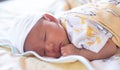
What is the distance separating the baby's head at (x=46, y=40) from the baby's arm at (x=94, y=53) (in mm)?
35

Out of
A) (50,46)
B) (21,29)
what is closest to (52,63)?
(50,46)

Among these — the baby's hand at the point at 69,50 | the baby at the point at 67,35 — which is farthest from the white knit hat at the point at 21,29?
the baby's hand at the point at 69,50

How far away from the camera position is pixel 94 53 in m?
0.82

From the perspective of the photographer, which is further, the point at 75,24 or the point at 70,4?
the point at 70,4

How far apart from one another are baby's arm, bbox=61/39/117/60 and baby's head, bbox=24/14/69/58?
0.11 feet

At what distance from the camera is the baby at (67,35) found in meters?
0.83

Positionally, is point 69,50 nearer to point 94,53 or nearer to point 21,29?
point 94,53

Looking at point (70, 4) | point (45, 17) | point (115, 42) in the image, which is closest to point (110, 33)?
point (115, 42)

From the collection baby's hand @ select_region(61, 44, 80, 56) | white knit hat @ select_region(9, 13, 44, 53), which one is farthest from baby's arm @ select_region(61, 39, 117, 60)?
white knit hat @ select_region(9, 13, 44, 53)

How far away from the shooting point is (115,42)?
33.1 inches

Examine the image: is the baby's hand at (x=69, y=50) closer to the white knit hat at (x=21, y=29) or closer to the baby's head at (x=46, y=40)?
the baby's head at (x=46, y=40)

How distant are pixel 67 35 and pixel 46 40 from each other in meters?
0.09

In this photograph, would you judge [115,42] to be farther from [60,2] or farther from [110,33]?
[60,2]

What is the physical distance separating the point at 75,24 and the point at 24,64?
0.24 metres
